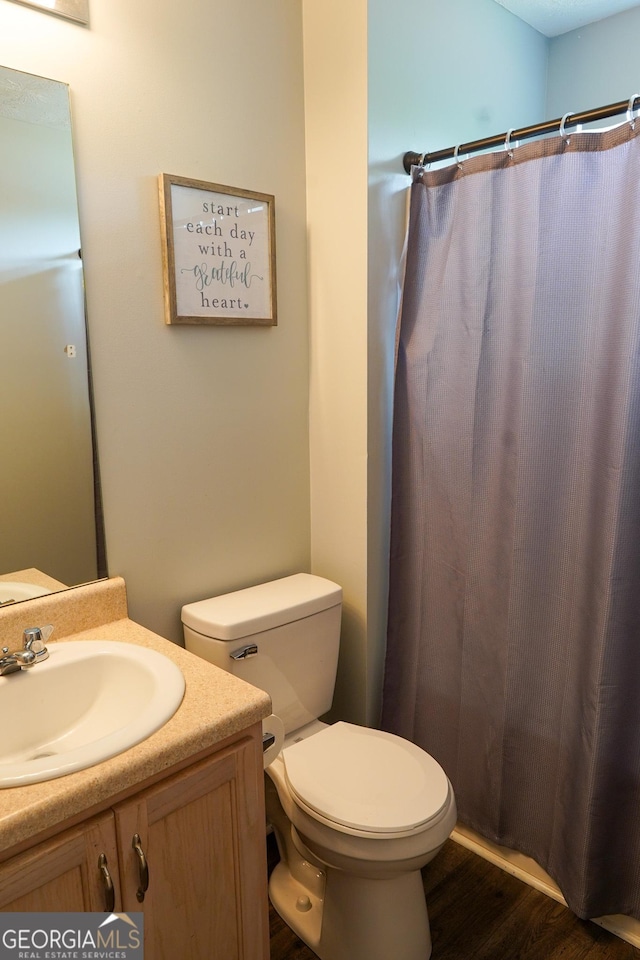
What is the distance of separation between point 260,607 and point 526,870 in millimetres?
1058

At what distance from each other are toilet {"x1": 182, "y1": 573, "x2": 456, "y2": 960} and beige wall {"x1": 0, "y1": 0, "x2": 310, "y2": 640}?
0.20m

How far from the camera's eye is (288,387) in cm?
197

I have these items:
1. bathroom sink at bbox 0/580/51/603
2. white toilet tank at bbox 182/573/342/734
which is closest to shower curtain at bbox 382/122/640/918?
white toilet tank at bbox 182/573/342/734

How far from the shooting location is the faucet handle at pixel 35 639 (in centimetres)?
133

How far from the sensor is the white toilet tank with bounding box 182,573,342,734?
168 centimetres

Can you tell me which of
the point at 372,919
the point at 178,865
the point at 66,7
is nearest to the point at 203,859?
the point at 178,865

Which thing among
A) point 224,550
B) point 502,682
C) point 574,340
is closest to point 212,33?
point 574,340

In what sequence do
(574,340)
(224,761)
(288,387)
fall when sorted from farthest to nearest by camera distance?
1. (288,387)
2. (574,340)
3. (224,761)

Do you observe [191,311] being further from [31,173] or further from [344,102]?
[344,102]

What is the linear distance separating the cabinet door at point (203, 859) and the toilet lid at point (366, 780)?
0.92 ft

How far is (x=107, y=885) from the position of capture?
1.04 m

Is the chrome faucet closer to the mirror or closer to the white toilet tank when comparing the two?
Result: the mirror

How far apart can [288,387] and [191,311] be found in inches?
15.6

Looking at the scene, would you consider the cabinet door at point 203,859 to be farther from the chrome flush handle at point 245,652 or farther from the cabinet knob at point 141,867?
the chrome flush handle at point 245,652
